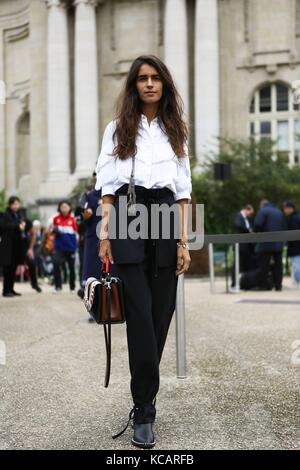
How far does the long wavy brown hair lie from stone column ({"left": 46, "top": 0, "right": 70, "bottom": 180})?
30.7 m

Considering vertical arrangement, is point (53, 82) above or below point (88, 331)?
above

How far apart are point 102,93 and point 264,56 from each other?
8371 mm

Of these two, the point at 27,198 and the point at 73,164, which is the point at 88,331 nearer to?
the point at 73,164

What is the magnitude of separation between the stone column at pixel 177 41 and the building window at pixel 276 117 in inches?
152

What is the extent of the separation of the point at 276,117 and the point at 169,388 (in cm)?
3050

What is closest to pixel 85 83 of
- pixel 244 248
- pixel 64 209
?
pixel 244 248

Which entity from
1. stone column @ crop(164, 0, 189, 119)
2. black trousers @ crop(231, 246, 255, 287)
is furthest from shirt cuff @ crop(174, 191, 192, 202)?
stone column @ crop(164, 0, 189, 119)

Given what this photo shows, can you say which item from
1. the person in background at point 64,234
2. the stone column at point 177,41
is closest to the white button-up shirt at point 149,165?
the person in background at point 64,234

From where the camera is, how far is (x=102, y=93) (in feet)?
115

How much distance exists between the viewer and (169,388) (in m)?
4.65

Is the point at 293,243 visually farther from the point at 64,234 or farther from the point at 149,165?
the point at 149,165

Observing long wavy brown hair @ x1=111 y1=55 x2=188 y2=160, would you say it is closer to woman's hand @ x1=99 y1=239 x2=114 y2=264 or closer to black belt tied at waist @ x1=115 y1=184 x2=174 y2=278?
black belt tied at waist @ x1=115 y1=184 x2=174 y2=278

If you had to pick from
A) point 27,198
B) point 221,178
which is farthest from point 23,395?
point 27,198

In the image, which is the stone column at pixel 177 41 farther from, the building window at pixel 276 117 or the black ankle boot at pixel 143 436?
the black ankle boot at pixel 143 436
